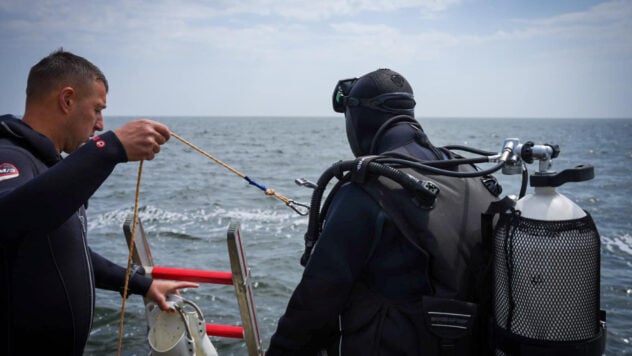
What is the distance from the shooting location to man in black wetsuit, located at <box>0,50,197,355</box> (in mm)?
1945

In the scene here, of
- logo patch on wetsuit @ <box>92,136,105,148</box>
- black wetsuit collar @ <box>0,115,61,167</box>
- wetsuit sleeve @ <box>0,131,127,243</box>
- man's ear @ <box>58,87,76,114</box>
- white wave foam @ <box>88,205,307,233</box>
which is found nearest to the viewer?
wetsuit sleeve @ <box>0,131,127,243</box>

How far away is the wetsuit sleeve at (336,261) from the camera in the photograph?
2174 mm

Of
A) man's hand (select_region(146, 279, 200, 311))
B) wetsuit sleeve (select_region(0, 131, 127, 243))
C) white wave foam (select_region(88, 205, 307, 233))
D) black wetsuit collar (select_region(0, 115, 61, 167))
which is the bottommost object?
white wave foam (select_region(88, 205, 307, 233))

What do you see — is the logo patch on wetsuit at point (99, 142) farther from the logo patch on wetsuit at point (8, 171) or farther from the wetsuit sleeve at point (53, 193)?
the logo patch on wetsuit at point (8, 171)

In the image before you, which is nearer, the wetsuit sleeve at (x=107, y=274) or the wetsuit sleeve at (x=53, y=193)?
the wetsuit sleeve at (x=53, y=193)

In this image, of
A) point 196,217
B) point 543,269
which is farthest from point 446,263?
point 196,217

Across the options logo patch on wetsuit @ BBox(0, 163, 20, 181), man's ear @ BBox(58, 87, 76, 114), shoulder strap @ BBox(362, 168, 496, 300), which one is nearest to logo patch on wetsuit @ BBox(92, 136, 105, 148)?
logo patch on wetsuit @ BBox(0, 163, 20, 181)

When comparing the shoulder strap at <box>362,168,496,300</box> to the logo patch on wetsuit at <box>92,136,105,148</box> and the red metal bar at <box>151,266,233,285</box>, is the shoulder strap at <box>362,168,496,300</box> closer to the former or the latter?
the logo patch on wetsuit at <box>92,136,105,148</box>

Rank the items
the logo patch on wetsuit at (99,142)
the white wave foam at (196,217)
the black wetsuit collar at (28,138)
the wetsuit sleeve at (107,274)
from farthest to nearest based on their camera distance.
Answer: the white wave foam at (196,217), the wetsuit sleeve at (107,274), the black wetsuit collar at (28,138), the logo patch on wetsuit at (99,142)

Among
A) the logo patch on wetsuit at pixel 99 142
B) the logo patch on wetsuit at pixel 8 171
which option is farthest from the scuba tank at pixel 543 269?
the logo patch on wetsuit at pixel 8 171

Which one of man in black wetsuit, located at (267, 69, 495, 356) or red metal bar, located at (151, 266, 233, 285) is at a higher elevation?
man in black wetsuit, located at (267, 69, 495, 356)

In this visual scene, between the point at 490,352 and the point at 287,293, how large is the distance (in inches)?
301

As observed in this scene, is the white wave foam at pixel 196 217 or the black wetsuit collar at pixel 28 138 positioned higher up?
the black wetsuit collar at pixel 28 138

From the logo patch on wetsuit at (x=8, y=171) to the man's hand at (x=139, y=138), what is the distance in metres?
0.52
